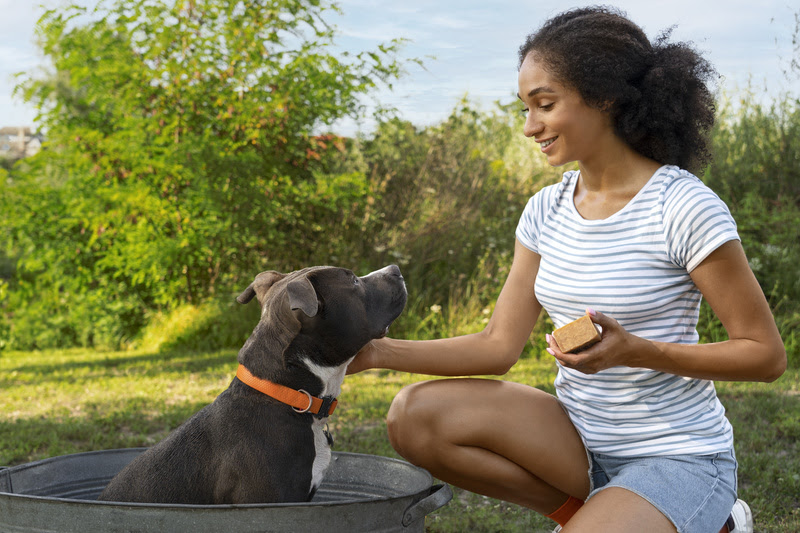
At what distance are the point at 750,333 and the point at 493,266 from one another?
5.44m

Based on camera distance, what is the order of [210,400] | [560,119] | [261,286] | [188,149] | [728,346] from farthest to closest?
[188,149] → [210,400] → [261,286] → [560,119] → [728,346]

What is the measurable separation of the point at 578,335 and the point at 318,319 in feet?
2.59

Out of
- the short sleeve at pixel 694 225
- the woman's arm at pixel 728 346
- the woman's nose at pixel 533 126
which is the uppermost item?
the woman's nose at pixel 533 126

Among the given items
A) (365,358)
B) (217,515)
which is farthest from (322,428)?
(217,515)

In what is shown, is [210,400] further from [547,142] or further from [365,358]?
A: [547,142]

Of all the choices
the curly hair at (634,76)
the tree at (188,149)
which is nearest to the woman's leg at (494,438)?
the curly hair at (634,76)

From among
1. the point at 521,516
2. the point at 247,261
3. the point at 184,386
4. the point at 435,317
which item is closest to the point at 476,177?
the point at 435,317

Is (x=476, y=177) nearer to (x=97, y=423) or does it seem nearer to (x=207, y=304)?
(x=207, y=304)

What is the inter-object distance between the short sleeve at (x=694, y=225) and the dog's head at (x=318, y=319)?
0.92m

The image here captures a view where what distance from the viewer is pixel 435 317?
733 centimetres

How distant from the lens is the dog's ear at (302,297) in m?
2.11

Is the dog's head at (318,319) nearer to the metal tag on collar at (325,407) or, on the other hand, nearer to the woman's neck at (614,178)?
the metal tag on collar at (325,407)

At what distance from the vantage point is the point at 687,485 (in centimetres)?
212

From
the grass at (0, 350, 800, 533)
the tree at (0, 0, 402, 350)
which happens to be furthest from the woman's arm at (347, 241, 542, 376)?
the tree at (0, 0, 402, 350)
